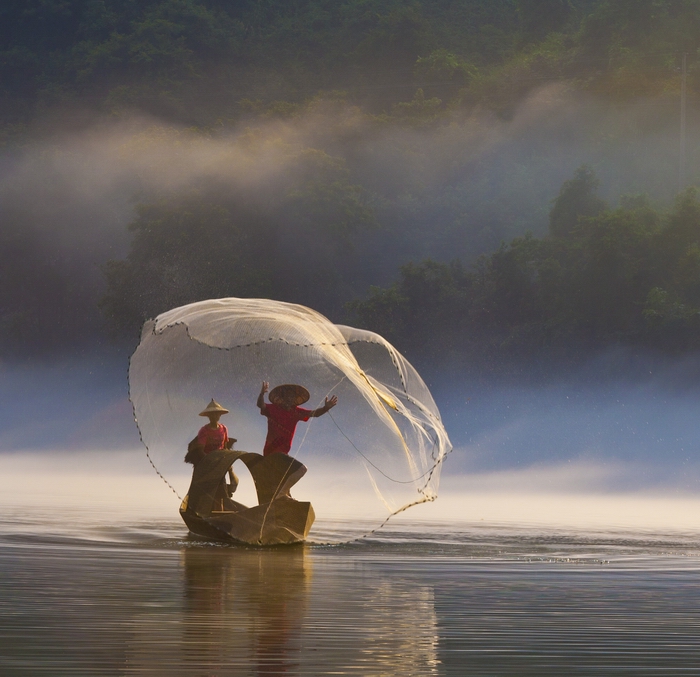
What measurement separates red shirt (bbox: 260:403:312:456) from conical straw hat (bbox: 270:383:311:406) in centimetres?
8

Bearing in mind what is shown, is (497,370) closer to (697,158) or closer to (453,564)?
(697,158)

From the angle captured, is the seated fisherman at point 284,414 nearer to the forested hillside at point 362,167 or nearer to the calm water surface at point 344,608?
the calm water surface at point 344,608

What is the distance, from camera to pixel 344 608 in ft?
35.2

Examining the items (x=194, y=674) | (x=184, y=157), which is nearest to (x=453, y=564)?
(x=194, y=674)

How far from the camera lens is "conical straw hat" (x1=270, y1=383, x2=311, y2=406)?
1641 cm

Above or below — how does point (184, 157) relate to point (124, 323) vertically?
above

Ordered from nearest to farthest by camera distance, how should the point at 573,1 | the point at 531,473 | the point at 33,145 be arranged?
the point at 531,473, the point at 33,145, the point at 573,1

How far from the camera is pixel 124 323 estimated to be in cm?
5331

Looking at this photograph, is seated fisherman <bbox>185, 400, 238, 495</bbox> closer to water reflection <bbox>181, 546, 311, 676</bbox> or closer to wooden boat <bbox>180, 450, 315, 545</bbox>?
wooden boat <bbox>180, 450, 315, 545</bbox>

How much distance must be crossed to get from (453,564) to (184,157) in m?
47.6

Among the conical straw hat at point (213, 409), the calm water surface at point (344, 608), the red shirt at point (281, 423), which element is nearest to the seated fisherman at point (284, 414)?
the red shirt at point (281, 423)

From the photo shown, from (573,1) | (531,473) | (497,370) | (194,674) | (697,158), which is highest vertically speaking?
(573,1)

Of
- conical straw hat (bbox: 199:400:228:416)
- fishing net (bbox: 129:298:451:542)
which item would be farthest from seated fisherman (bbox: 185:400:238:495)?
fishing net (bbox: 129:298:451:542)

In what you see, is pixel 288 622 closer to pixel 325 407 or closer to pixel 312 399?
pixel 325 407
